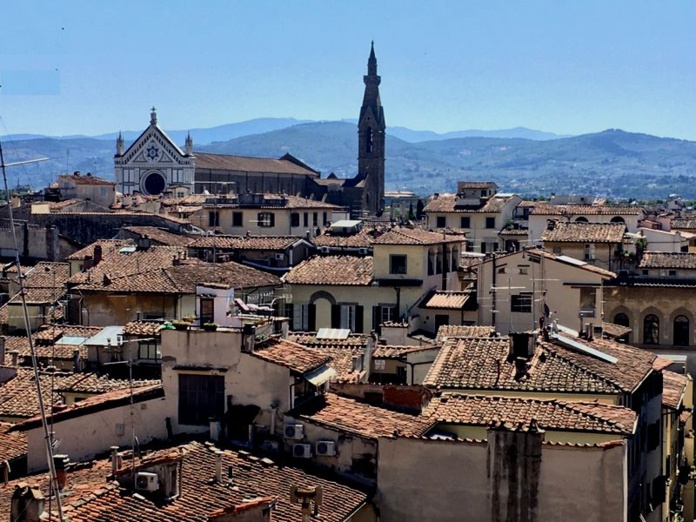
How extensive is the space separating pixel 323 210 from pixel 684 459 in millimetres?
33526

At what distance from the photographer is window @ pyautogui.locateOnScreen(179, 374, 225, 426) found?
63.1ft

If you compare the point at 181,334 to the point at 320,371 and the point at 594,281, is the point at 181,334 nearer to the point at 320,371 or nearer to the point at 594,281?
the point at 320,371

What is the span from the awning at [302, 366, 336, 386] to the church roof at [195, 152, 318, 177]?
94.9 m

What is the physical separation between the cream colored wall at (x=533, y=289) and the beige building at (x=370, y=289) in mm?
3703

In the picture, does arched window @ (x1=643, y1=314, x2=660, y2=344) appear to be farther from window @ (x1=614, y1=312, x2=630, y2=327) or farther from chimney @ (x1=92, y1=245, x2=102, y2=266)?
chimney @ (x1=92, y1=245, x2=102, y2=266)

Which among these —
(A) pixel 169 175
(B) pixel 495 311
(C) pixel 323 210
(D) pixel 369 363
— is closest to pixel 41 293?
(B) pixel 495 311

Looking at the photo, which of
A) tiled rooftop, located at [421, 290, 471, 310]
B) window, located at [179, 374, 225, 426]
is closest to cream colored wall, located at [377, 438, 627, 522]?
window, located at [179, 374, 225, 426]

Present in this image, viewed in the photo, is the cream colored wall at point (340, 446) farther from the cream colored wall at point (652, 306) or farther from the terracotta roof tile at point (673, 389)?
the cream colored wall at point (652, 306)

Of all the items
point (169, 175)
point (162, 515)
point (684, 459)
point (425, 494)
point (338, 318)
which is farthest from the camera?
point (169, 175)

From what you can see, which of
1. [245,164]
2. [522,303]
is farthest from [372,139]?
[522,303]

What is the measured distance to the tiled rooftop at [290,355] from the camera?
63.4ft

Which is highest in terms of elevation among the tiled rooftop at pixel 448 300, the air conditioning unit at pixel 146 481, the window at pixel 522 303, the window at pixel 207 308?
the window at pixel 207 308

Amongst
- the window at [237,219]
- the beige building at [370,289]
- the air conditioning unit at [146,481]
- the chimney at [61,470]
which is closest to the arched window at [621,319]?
the beige building at [370,289]

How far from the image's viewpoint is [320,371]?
69.2ft
